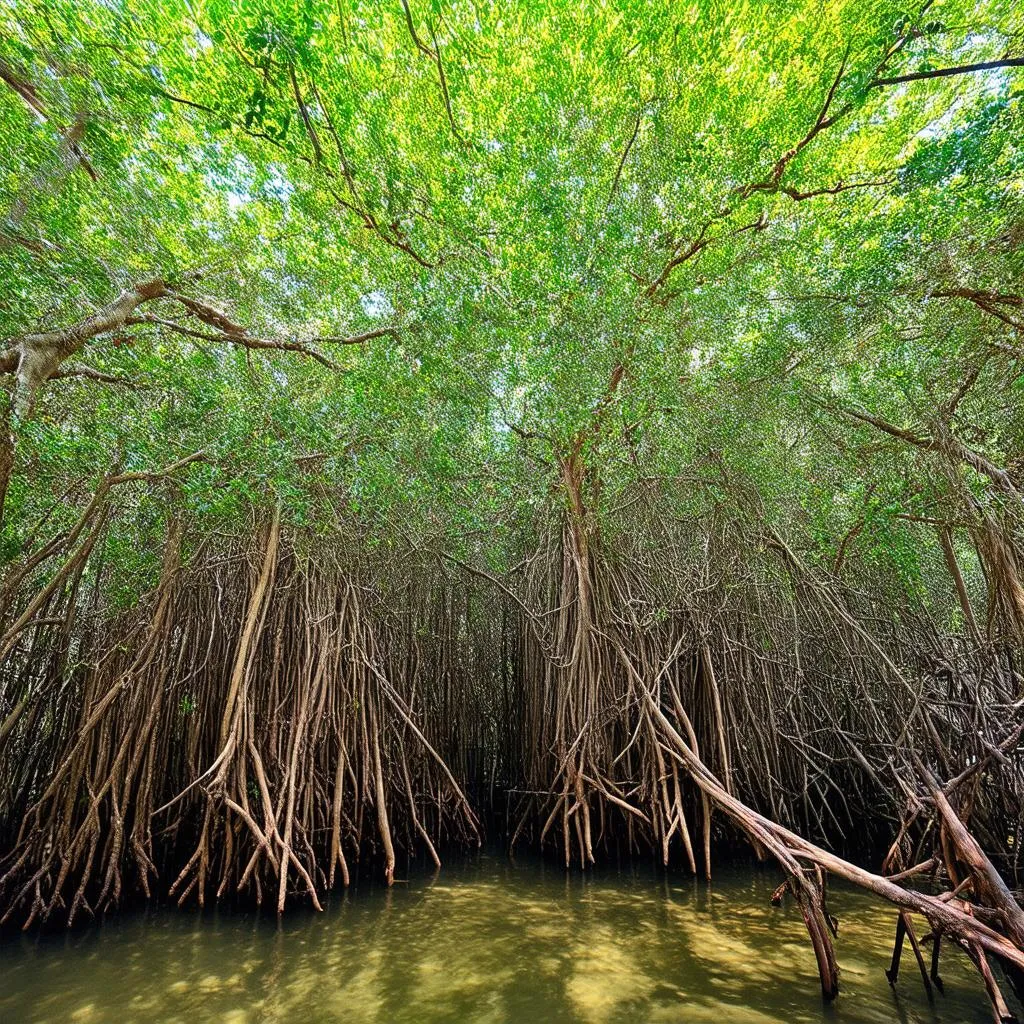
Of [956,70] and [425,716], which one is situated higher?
[956,70]

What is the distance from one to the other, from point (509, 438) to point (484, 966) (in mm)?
4226

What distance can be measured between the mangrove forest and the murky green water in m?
0.05

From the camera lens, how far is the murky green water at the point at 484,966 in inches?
107

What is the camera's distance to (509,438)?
5801 mm

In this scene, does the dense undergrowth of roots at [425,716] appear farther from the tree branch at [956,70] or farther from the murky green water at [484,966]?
the tree branch at [956,70]

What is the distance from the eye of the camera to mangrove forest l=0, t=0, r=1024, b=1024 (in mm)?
3201

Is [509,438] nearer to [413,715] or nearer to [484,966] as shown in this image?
[413,715]

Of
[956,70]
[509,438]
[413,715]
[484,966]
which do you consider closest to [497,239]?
[509,438]

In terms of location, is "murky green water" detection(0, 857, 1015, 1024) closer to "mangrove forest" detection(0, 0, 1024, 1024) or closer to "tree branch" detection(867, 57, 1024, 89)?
"mangrove forest" detection(0, 0, 1024, 1024)

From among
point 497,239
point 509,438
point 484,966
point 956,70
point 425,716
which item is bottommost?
point 484,966

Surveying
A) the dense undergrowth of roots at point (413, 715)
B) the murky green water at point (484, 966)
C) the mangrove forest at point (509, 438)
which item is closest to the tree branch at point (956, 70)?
the mangrove forest at point (509, 438)

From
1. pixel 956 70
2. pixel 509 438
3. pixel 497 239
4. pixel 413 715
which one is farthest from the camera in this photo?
pixel 413 715

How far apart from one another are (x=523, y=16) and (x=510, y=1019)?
610 centimetres

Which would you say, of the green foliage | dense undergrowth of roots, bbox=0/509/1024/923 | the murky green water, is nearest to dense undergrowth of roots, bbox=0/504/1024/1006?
dense undergrowth of roots, bbox=0/509/1024/923
